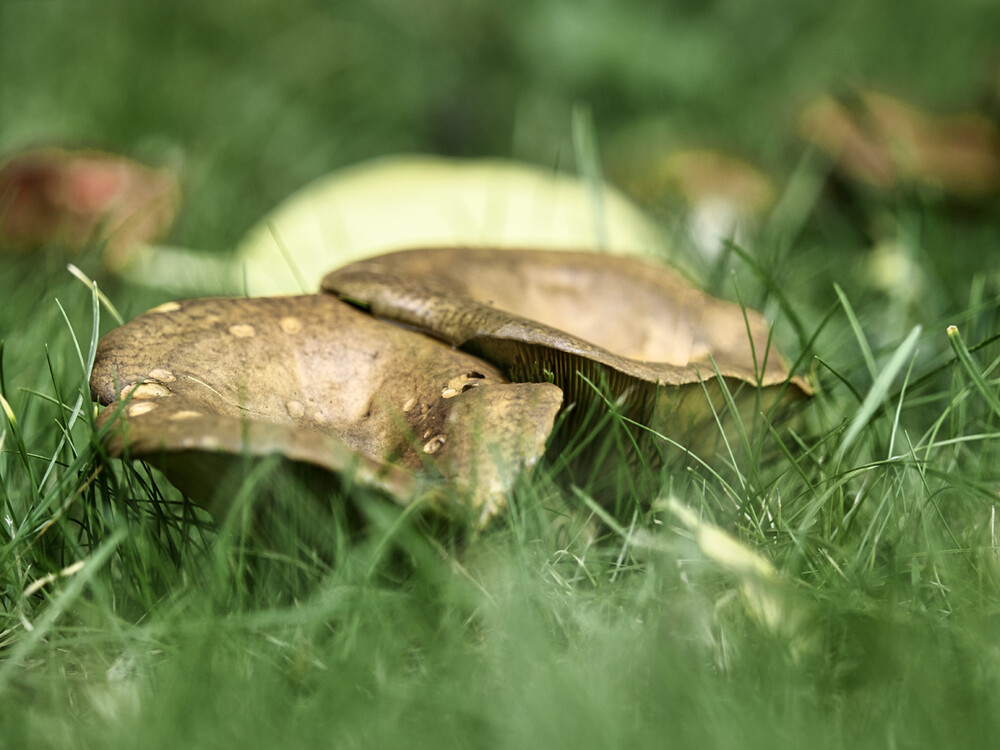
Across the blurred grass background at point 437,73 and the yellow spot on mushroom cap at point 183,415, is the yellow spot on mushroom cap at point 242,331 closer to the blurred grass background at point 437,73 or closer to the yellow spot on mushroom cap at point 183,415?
the yellow spot on mushroom cap at point 183,415

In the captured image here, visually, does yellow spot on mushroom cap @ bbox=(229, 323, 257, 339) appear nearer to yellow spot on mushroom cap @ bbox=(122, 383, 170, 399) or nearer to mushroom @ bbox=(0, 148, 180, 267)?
yellow spot on mushroom cap @ bbox=(122, 383, 170, 399)

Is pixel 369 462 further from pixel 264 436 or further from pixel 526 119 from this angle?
pixel 526 119

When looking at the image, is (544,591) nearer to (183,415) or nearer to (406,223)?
(183,415)

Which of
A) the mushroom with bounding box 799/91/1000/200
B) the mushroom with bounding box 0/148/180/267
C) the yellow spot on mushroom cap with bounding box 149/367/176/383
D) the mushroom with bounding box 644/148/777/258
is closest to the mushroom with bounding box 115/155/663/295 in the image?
the mushroom with bounding box 0/148/180/267

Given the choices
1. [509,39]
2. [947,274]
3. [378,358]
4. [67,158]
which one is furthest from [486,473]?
[509,39]

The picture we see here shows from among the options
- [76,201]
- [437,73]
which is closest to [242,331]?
[76,201]

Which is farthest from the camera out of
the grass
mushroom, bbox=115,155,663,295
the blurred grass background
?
the blurred grass background
